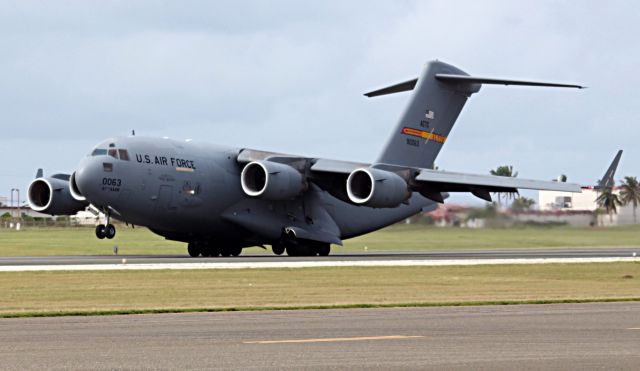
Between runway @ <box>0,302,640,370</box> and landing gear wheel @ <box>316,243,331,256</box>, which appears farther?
landing gear wheel @ <box>316,243,331,256</box>

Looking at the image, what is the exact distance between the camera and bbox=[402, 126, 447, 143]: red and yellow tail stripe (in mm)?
48000

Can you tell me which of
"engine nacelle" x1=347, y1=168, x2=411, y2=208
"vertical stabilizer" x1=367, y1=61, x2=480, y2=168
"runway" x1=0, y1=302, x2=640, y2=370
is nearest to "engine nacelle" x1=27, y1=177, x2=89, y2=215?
"engine nacelle" x1=347, y1=168, x2=411, y2=208

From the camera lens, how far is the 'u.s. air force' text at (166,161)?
1572 inches

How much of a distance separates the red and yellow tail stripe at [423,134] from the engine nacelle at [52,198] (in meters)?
13.6

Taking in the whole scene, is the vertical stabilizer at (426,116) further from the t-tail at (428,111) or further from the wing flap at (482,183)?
the wing flap at (482,183)

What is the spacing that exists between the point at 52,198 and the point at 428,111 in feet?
52.4

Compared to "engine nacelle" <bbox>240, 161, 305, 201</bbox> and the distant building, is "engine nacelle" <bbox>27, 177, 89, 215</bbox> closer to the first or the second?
"engine nacelle" <bbox>240, 161, 305, 201</bbox>

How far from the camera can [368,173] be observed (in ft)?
137

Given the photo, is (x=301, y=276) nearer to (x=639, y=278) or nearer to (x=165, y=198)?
(x=639, y=278)

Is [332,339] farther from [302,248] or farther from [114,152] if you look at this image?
[302,248]

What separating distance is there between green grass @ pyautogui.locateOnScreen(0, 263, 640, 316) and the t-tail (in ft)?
46.1

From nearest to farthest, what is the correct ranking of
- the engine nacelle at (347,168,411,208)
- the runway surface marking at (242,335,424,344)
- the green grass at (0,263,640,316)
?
the runway surface marking at (242,335,424,344) < the green grass at (0,263,640,316) < the engine nacelle at (347,168,411,208)

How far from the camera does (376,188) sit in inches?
1623

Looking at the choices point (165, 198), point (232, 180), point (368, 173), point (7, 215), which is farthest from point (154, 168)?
point (7, 215)
